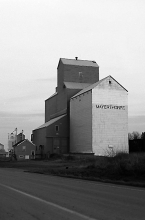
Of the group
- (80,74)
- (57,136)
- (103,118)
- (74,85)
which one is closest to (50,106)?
(74,85)

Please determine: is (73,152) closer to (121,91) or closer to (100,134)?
(100,134)

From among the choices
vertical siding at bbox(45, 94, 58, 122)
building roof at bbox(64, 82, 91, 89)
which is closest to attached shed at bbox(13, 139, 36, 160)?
vertical siding at bbox(45, 94, 58, 122)

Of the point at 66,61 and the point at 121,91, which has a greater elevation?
the point at 66,61

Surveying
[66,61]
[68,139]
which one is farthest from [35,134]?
[66,61]

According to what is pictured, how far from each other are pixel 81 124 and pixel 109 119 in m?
5.58

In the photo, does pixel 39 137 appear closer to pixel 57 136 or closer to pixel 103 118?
pixel 57 136

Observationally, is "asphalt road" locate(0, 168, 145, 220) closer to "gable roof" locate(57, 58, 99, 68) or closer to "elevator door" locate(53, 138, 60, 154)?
"elevator door" locate(53, 138, 60, 154)

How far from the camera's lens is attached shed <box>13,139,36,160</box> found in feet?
238

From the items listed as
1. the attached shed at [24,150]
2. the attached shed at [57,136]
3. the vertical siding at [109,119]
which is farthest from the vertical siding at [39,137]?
the vertical siding at [109,119]

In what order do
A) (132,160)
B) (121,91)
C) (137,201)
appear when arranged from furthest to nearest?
1. (121,91)
2. (132,160)
3. (137,201)

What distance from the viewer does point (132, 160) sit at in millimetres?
21844

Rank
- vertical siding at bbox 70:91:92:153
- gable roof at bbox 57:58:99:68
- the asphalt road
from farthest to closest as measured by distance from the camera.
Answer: gable roof at bbox 57:58:99:68
vertical siding at bbox 70:91:92:153
the asphalt road

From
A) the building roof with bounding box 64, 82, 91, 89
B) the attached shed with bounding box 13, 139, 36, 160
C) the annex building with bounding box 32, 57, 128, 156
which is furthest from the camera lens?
the attached shed with bounding box 13, 139, 36, 160

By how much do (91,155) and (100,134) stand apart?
4116 millimetres
